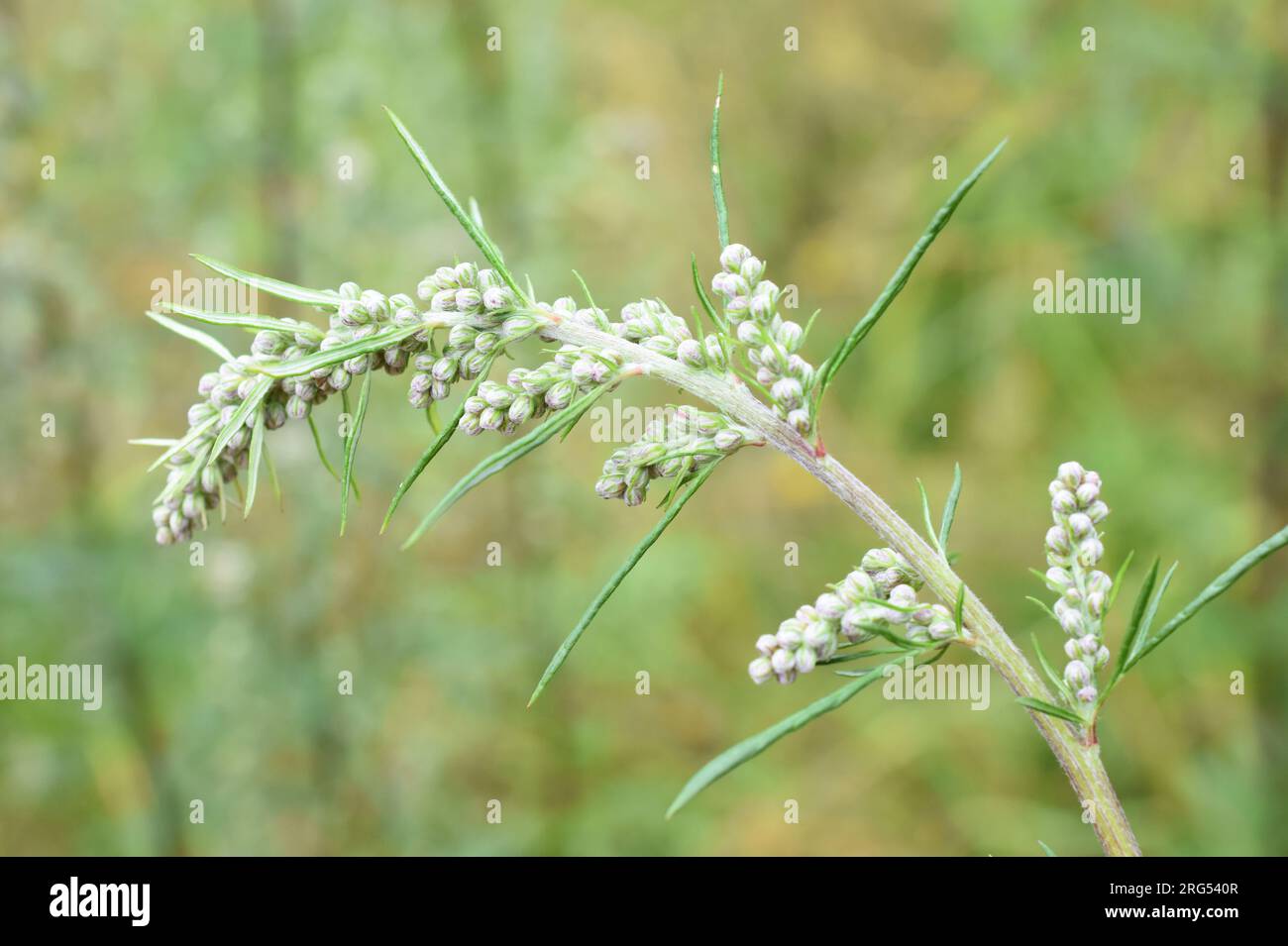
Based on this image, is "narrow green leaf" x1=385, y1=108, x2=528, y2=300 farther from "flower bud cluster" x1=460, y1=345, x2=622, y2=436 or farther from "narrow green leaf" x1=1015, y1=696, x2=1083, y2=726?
"narrow green leaf" x1=1015, y1=696, x2=1083, y2=726

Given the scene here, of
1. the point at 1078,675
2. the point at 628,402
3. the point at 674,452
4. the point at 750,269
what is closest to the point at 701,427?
the point at 674,452

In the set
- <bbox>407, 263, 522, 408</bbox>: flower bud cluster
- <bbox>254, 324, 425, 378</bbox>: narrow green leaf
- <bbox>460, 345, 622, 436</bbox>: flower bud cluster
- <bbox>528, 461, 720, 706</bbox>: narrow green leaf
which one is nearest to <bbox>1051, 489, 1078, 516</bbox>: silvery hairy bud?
<bbox>528, 461, 720, 706</bbox>: narrow green leaf

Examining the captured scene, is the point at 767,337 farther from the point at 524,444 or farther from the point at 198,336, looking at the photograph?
the point at 198,336

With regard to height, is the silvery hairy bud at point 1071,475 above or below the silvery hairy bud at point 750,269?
below

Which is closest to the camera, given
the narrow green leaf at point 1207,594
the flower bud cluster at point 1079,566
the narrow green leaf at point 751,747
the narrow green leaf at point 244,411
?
the narrow green leaf at point 751,747

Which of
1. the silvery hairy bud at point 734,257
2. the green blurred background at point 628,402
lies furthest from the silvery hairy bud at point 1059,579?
the green blurred background at point 628,402

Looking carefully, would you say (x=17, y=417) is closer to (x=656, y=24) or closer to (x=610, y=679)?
(x=610, y=679)

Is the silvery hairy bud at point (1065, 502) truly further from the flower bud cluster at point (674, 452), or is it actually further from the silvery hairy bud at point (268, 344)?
the silvery hairy bud at point (268, 344)

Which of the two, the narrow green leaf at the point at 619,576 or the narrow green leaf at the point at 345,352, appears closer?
the narrow green leaf at the point at 619,576
